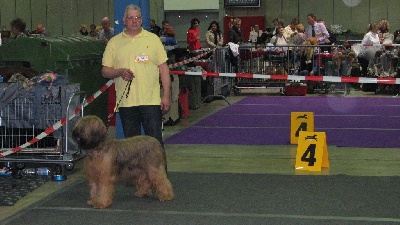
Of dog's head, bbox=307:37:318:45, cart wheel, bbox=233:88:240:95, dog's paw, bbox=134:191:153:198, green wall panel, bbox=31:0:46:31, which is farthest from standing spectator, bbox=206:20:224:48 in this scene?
green wall panel, bbox=31:0:46:31

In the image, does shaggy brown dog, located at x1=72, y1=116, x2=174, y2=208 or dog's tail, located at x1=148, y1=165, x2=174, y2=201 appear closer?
shaggy brown dog, located at x1=72, y1=116, x2=174, y2=208

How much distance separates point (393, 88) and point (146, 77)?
41.1 ft

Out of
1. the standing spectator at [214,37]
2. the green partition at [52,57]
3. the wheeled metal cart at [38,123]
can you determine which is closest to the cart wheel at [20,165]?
the wheeled metal cart at [38,123]

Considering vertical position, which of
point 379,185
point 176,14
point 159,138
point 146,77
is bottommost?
point 379,185

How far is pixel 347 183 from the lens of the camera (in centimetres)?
777

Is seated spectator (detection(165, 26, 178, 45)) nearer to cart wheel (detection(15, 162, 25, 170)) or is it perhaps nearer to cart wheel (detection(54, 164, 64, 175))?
cart wheel (detection(15, 162, 25, 170))

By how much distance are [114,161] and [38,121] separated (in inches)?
74.6

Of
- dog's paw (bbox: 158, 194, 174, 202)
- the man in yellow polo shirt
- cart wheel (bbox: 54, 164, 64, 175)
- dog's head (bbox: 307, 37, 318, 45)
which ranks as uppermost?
dog's head (bbox: 307, 37, 318, 45)

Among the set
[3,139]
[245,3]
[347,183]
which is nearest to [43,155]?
[3,139]

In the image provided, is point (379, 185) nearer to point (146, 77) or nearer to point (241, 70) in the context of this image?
point (146, 77)

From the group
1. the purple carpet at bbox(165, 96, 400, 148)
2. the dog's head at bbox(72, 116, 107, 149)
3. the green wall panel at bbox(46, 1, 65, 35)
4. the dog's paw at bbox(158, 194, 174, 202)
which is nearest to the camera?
the dog's head at bbox(72, 116, 107, 149)

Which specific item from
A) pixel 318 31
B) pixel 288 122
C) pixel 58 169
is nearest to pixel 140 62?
pixel 58 169

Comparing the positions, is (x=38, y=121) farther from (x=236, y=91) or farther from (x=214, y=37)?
(x=214, y=37)

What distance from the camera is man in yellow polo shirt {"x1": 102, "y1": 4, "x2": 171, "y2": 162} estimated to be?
23.7 ft
